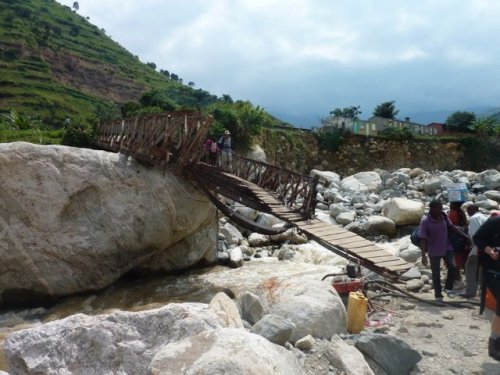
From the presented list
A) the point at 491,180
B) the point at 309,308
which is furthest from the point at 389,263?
the point at 491,180

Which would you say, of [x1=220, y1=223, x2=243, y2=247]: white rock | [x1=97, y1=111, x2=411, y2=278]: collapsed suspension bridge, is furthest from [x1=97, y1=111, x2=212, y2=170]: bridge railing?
[x1=220, y1=223, x2=243, y2=247]: white rock

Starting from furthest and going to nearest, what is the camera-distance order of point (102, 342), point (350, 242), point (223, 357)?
point (350, 242)
point (102, 342)
point (223, 357)

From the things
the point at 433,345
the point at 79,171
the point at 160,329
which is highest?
the point at 79,171

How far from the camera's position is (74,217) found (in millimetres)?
9750

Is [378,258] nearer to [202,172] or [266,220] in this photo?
[202,172]

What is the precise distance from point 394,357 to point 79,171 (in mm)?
7588

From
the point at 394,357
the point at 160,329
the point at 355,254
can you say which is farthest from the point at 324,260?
the point at 160,329

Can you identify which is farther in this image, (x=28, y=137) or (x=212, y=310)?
(x=28, y=137)

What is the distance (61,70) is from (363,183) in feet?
205

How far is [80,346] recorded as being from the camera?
371cm

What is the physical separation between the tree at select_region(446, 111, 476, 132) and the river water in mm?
28914

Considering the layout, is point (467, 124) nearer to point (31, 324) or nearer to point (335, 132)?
point (335, 132)

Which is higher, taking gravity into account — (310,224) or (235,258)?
(310,224)

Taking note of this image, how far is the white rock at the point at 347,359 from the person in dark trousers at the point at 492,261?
1.49 metres
